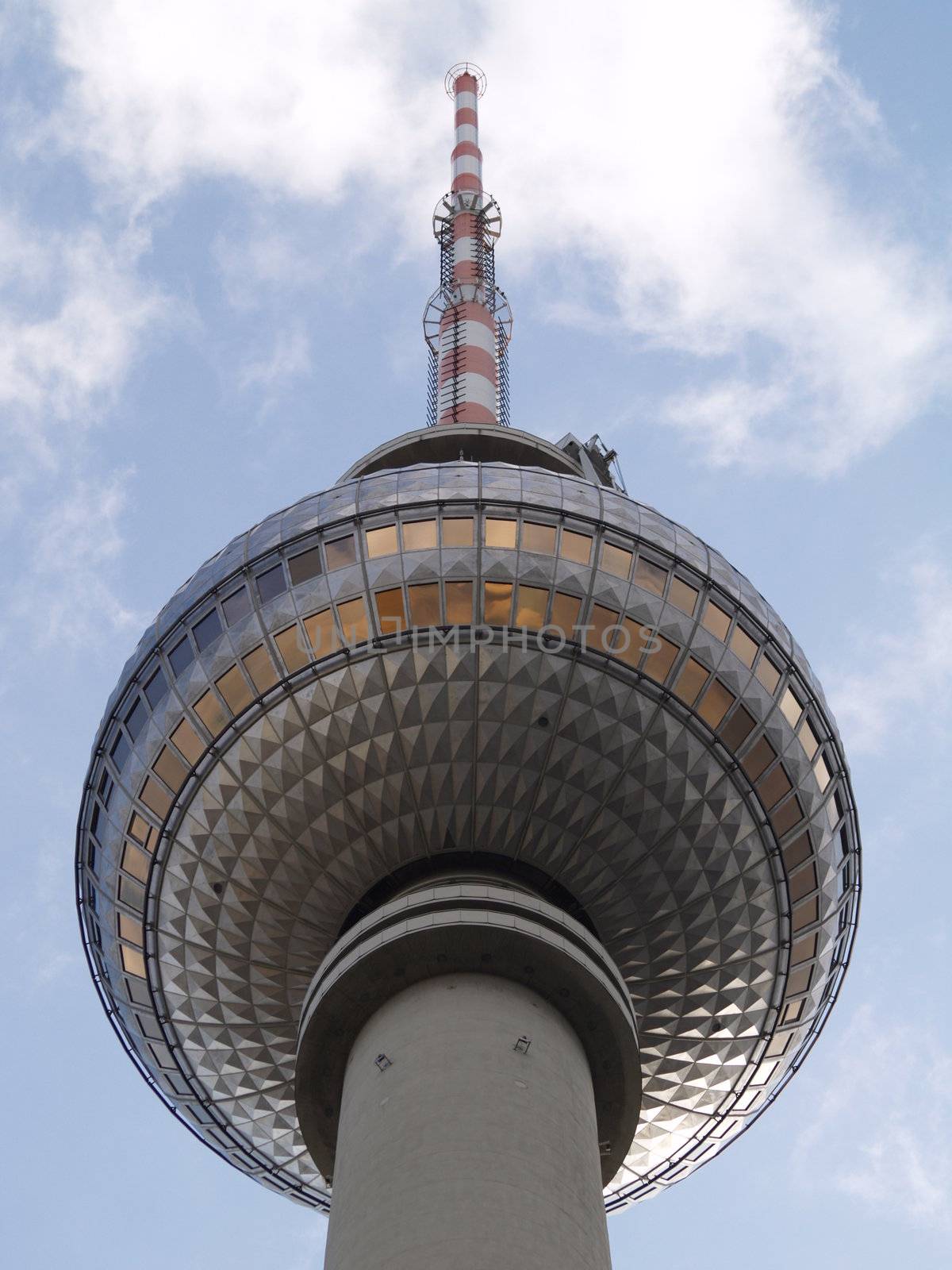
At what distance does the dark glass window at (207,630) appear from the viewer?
26.2 meters

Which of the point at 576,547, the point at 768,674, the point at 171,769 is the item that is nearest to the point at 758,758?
the point at 768,674

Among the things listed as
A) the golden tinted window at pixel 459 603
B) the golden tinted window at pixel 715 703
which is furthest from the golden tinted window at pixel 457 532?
the golden tinted window at pixel 715 703

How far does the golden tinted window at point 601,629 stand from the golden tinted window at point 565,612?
0.29 metres

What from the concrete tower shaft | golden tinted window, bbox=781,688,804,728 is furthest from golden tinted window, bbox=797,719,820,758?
the concrete tower shaft

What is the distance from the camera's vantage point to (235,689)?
2539cm

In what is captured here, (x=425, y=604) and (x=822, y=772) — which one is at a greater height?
(x=425, y=604)

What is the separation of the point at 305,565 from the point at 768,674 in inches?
353

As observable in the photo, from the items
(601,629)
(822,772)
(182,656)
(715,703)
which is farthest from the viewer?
(822,772)

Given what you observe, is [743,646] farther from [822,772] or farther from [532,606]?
[532,606]

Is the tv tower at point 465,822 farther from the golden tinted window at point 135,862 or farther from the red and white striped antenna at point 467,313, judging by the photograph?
the red and white striped antenna at point 467,313

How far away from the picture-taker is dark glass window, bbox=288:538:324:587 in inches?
1022

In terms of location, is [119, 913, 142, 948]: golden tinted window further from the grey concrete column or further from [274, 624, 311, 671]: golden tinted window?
[274, 624, 311, 671]: golden tinted window

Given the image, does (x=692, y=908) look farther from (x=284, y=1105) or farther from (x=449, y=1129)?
(x=284, y=1105)

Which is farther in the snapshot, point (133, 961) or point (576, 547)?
point (133, 961)
